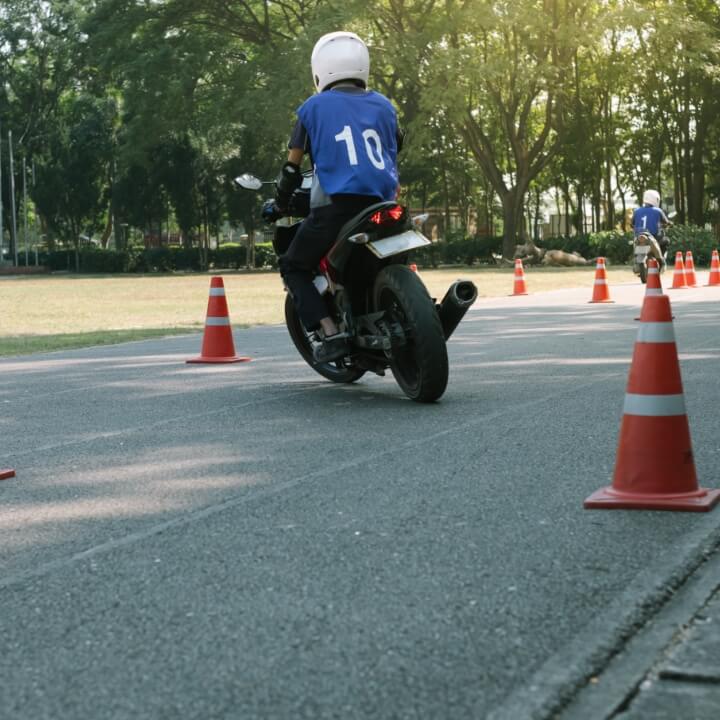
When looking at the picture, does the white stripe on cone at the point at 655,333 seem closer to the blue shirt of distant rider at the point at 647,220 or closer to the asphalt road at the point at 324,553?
the asphalt road at the point at 324,553

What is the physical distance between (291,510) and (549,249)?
155ft

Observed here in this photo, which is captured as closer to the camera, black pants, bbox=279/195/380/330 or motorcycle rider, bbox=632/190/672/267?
black pants, bbox=279/195/380/330

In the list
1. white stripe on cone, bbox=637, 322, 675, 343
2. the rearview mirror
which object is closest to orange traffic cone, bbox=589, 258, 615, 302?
the rearview mirror

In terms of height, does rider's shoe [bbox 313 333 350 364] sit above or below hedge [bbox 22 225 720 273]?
below

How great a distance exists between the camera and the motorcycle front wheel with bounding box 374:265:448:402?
784 centimetres

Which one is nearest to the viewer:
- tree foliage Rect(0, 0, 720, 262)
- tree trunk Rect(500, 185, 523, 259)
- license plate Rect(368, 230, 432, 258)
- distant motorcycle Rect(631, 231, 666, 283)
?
license plate Rect(368, 230, 432, 258)

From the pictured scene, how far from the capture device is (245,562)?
4480 millimetres

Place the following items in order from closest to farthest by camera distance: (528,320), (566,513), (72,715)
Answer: (72,715) → (566,513) → (528,320)

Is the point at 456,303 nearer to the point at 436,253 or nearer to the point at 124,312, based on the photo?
the point at 124,312

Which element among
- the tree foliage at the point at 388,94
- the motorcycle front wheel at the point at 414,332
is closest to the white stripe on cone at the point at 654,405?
the motorcycle front wheel at the point at 414,332

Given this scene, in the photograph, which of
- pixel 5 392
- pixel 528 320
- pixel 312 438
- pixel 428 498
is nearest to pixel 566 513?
pixel 428 498

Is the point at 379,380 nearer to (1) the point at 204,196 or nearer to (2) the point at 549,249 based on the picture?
(2) the point at 549,249

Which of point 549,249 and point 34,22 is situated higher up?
point 34,22

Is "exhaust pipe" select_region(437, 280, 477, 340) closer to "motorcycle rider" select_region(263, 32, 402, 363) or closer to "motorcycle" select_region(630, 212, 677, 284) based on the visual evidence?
"motorcycle rider" select_region(263, 32, 402, 363)
